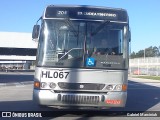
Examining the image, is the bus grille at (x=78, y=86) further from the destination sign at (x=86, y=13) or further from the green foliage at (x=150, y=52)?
the green foliage at (x=150, y=52)

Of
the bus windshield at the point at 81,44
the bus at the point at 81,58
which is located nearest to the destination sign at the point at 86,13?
the bus at the point at 81,58

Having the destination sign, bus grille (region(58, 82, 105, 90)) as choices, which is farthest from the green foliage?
bus grille (region(58, 82, 105, 90))

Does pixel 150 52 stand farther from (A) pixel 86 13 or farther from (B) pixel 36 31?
(B) pixel 36 31

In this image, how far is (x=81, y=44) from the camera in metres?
10.8

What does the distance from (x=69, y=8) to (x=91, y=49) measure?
1511 mm

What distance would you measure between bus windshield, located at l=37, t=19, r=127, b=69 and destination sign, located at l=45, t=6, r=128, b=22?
0.18 metres

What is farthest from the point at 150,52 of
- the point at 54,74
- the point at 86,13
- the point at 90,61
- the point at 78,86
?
the point at 54,74

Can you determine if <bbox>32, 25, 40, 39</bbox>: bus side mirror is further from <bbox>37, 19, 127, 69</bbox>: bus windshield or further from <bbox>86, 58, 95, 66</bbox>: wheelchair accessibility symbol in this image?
<bbox>86, 58, 95, 66</bbox>: wheelchair accessibility symbol

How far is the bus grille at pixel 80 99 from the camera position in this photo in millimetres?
10352

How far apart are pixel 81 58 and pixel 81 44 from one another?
445mm

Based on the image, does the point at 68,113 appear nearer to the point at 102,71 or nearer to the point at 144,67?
the point at 102,71

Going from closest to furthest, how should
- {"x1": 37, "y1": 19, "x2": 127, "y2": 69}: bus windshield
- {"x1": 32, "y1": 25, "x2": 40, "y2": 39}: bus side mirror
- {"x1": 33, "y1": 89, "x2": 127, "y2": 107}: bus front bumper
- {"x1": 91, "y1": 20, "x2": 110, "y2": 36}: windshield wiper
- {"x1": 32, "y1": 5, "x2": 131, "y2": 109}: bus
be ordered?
1. {"x1": 33, "y1": 89, "x2": 127, "y2": 107}: bus front bumper
2. {"x1": 32, "y1": 5, "x2": 131, "y2": 109}: bus
3. {"x1": 37, "y1": 19, "x2": 127, "y2": 69}: bus windshield
4. {"x1": 91, "y1": 20, "x2": 110, "y2": 36}: windshield wiper
5. {"x1": 32, "y1": 25, "x2": 40, "y2": 39}: bus side mirror

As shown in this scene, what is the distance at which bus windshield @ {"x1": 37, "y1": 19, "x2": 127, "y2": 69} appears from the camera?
10625 mm

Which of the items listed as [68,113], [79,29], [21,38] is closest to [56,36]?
[79,29]
